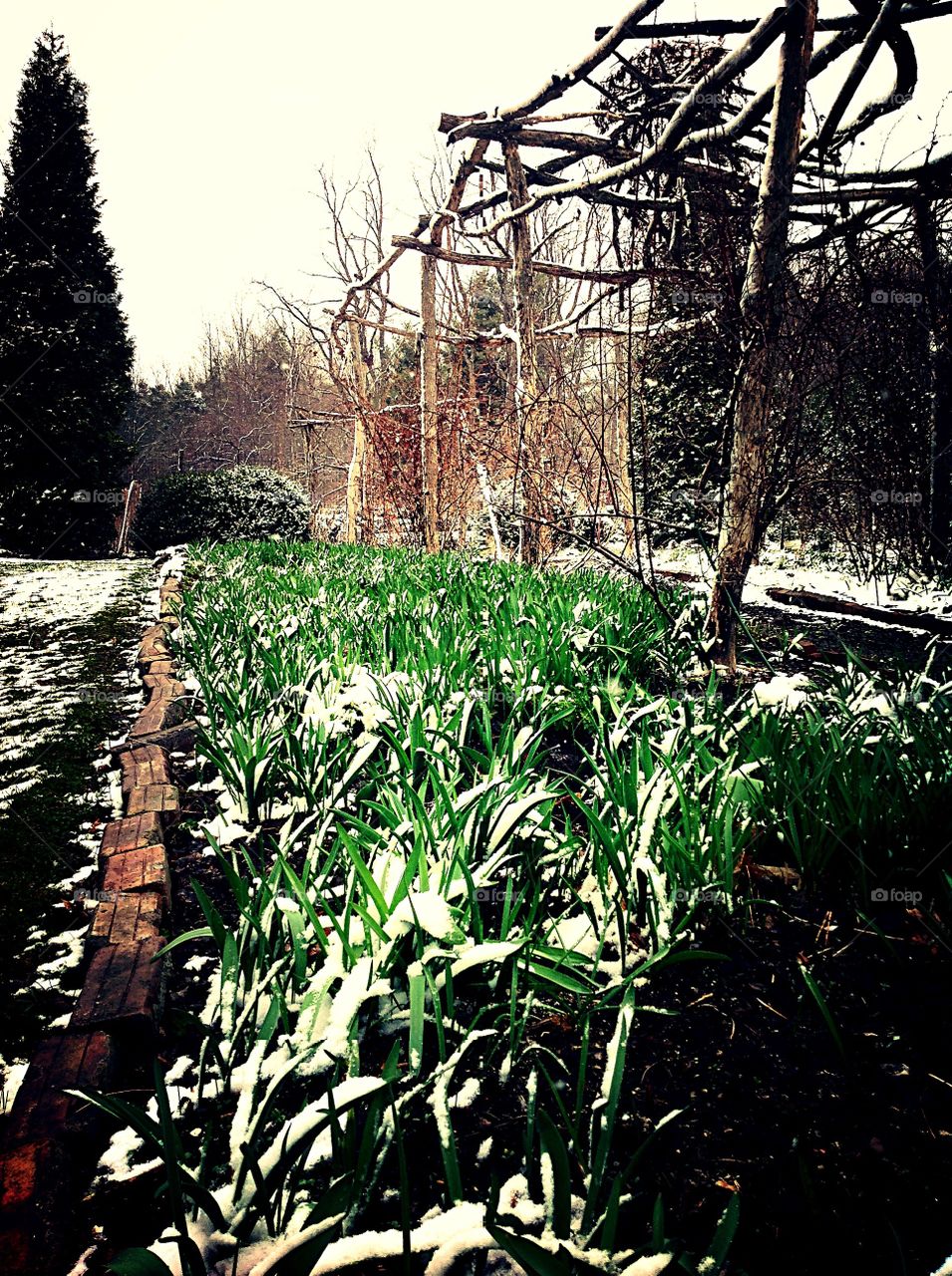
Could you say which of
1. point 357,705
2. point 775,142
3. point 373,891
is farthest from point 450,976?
point 775,142

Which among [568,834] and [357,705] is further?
[357,705]

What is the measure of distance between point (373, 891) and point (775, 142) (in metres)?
3.77

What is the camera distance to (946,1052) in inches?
47.5

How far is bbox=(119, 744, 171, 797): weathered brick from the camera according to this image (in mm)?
2500

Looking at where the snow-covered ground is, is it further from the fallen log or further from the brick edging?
the brick edging

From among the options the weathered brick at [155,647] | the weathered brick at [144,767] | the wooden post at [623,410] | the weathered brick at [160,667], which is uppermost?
the wooden post at [623,410]

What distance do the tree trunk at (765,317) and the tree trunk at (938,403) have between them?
11.3 feet

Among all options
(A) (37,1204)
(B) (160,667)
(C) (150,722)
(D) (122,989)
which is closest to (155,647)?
(B) (160,667)

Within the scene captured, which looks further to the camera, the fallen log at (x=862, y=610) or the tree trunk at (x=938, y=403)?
the tree trunk at (x=938, y=403)

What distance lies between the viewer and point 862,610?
19.5 ft

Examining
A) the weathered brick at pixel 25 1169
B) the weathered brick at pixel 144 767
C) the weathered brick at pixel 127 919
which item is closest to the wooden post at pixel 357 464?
the weathered brick at pixel 144 767

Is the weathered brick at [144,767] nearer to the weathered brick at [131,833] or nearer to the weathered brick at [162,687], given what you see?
the weathered brick at [131,833]

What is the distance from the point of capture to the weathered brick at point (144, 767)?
8.20 feet

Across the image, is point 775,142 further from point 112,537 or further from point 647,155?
point 112,537
